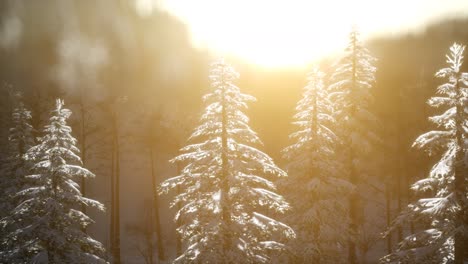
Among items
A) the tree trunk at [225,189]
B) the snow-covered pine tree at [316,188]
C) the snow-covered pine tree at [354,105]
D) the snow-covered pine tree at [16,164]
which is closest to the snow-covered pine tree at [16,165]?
the snow-covered pine tree at [16,164]

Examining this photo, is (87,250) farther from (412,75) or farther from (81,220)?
(412,75)

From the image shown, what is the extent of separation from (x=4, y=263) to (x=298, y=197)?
14416mm

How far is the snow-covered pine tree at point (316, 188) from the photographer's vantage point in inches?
745

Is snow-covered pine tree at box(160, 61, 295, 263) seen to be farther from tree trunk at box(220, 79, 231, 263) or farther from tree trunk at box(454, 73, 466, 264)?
tree trunk at box(454, 73, 466, 264)

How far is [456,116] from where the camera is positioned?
13.1 m

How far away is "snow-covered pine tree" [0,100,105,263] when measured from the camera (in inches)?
655

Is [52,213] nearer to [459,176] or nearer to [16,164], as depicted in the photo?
[16,164]

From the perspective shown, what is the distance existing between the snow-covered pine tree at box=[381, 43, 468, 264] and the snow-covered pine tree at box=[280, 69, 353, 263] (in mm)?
5386

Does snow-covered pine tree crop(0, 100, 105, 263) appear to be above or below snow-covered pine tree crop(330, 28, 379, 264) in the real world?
below

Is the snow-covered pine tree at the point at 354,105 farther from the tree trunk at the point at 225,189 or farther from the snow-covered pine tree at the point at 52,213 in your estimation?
the snow-covered pine tree at the point at 52,213

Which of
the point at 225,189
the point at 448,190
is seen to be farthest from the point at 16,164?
the point at 448,190

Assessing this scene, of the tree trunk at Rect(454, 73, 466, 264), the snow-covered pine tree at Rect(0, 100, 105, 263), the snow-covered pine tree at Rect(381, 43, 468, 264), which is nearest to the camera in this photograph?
the tree trunk at Rect(454, 73, 466, 264)

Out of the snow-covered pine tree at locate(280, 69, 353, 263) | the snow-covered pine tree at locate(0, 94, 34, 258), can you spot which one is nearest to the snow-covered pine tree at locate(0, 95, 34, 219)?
the snow-covered pine tree at locate(0, 94, 34, 258)

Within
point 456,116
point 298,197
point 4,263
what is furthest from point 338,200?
point 4,263
